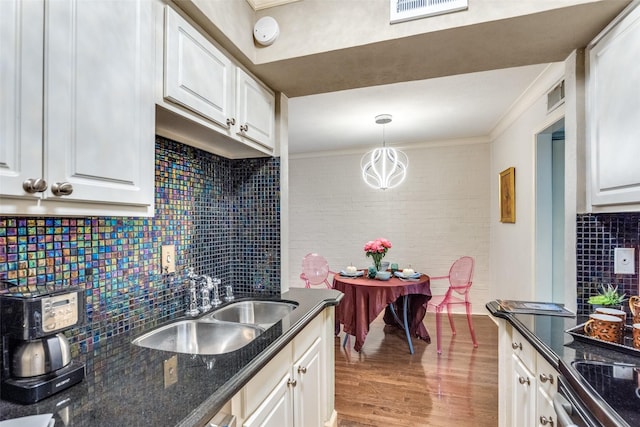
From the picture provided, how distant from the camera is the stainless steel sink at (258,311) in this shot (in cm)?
183

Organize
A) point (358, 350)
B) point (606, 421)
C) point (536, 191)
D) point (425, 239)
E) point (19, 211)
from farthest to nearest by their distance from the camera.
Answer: point (425, 239), point (358, 350), point (536, 191), point (606, 421), point (19, 211)

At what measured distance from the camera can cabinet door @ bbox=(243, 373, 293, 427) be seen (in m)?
1.15

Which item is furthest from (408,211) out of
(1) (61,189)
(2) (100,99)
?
(1) (61,189)

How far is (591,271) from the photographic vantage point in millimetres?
1561

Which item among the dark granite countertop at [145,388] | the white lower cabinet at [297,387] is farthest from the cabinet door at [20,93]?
the white lower cabinet at [297,387]

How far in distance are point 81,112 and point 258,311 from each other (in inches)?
53.7

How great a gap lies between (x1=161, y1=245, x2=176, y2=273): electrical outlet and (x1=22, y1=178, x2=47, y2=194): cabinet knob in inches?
33.9

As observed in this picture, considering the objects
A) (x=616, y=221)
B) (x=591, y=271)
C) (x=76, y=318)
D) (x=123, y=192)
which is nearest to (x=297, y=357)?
(x=76, y=318)

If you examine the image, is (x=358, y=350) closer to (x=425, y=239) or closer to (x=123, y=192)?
(x=425, y=239)

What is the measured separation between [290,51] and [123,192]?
1.09 metres

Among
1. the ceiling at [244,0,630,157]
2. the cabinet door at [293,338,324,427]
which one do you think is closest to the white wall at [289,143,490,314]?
the ceiling at [244,0,630,157]

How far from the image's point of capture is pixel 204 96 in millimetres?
1323

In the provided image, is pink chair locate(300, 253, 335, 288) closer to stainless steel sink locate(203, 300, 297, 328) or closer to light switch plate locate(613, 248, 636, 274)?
stainless steel sink locate(203, 300, 297, 328)

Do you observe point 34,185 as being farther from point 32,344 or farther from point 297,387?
point 297,387
